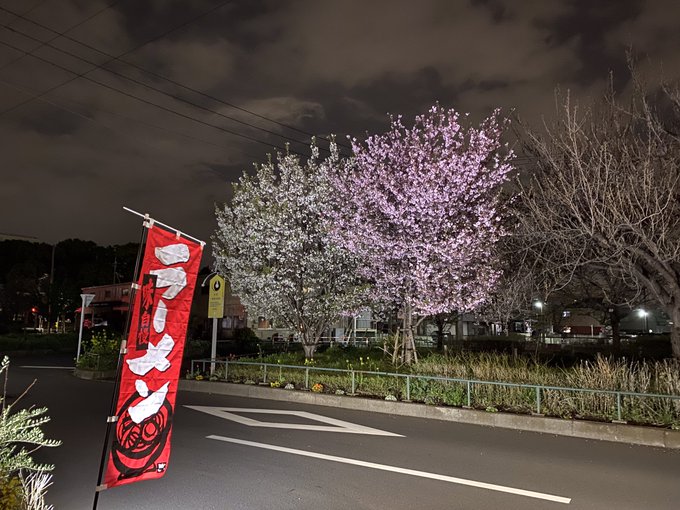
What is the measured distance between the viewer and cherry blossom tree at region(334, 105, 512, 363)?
14.6 meters

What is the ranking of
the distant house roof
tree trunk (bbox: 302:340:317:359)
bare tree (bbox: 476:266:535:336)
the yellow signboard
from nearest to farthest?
bare tree (bbox: 476:266:535:336) → the yellow signboard → tree trunk (bbox: 302:340:317:359) → the distant house roof

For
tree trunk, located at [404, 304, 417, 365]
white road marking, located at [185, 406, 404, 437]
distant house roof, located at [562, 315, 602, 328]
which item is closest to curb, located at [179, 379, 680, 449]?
white road marking, located at [185, 406, 404, 437]

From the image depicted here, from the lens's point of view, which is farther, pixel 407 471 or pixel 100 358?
pixel 100 358

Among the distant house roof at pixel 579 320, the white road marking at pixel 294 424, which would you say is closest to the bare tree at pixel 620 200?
the white road marking at pixel 294 424

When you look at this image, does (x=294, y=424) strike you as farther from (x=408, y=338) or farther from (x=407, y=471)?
(x=408, y=338)

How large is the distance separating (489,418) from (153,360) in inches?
285

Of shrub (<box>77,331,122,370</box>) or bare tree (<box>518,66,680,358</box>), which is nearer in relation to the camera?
bare tree (<box>518,66,680,358</box>)

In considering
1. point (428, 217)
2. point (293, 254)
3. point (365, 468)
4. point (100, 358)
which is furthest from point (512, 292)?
point (100, 358)

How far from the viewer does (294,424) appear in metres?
9.52

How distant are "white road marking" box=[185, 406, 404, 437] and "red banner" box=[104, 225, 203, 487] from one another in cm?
497

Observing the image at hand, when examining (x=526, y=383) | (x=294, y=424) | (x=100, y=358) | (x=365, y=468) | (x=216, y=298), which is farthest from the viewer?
(x=100, y=358)

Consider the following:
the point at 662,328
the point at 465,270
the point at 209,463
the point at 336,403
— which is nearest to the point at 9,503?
the point at 209,463

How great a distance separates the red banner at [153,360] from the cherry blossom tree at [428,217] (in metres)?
10.5

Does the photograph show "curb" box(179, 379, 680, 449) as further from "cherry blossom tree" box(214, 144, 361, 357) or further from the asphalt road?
"cherry blossom tree" box(214, 144, 361, 357)
